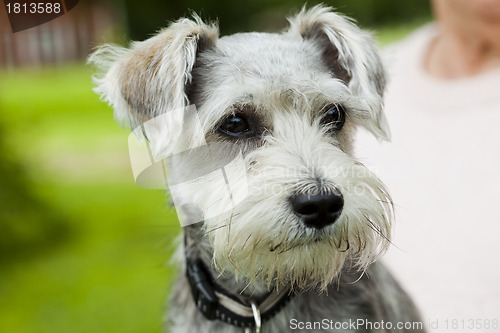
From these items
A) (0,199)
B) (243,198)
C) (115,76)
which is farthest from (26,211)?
(243,198)

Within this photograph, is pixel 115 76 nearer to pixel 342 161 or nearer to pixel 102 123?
pixel 342 161

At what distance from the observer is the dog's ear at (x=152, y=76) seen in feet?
6.70

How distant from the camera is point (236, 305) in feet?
7.12

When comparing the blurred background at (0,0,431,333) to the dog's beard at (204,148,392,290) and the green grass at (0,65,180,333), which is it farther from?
the dog's beard at (204,148,392,290)

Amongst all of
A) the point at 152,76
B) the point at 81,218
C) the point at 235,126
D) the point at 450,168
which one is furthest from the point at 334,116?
the point at 81,218

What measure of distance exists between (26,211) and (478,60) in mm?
4785

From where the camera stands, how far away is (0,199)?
584cm

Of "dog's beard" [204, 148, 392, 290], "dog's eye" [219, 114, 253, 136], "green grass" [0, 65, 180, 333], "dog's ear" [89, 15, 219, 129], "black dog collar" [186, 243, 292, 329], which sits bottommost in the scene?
"green grass" [0, 65, 180, 333]

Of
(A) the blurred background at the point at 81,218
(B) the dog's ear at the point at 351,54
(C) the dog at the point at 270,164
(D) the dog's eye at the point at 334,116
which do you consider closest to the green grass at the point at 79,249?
(A) the blurred background at the point at 81,218

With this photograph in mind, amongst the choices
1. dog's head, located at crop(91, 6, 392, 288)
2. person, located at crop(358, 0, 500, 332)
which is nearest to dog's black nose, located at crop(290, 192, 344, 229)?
dog's head, located at crop(91, 6, 392, 288)

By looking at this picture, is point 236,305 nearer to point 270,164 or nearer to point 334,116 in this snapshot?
point 270,164

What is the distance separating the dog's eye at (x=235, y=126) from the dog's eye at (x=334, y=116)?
310 mm

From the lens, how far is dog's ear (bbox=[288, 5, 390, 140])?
82.7 inches

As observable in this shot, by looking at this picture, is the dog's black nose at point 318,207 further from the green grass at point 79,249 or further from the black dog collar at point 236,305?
the green grass at point 79,249
